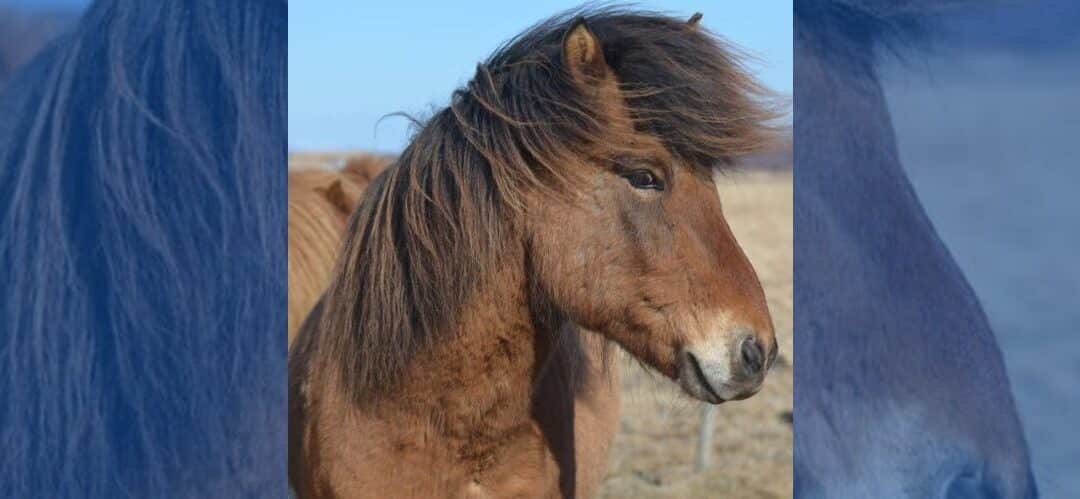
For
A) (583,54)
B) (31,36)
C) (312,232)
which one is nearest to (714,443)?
(312,232)

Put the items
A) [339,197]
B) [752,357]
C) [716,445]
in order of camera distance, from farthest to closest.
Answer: [716,445] < [339,197] < [752,357]

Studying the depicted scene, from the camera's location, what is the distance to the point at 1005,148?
9.19ft

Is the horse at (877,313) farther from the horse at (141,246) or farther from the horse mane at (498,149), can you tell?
the horse at (141,246)

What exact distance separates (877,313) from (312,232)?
2.75 m

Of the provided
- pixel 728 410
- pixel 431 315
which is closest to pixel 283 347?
pixel 431 315

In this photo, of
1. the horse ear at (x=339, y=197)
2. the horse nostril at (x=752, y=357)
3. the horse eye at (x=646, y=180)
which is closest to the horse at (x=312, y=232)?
the horse ear at (x=339, y=197)

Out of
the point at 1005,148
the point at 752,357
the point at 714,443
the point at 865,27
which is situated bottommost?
the point at 714,443

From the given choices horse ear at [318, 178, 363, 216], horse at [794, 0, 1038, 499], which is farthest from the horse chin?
horse ear at [318, 178, 363, 216]

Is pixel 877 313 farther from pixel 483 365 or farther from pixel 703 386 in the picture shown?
pixel 483 365

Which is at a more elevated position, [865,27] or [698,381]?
[865,27]

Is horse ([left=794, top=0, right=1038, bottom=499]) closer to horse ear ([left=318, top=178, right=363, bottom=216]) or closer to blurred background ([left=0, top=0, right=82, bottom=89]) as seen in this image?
blurred background ([left=0, top=0, right=82, bottom=89])

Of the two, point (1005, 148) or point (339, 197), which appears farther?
point (339, 197)

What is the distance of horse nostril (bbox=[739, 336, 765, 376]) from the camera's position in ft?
8.72

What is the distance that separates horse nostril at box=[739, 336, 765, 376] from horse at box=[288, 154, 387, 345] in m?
2.18
